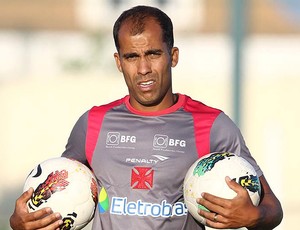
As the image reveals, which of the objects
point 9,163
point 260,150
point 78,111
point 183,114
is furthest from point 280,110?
point 183,114

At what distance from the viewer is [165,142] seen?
189 inches

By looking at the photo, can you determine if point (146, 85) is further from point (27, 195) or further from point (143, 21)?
point (27, 195)

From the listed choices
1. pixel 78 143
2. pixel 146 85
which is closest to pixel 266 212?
pixel 146 85

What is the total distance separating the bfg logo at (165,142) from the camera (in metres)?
4.78

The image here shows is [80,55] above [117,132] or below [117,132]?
below

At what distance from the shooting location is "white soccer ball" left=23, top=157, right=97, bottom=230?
14.9ft

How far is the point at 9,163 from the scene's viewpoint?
79.9 ft

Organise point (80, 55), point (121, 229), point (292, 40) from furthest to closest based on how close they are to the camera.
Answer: point (292, 40)
point (80, 55)
point (121, 229)

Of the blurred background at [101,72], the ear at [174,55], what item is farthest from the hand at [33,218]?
the blurred background at [101,72]

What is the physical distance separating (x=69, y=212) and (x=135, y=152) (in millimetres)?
491

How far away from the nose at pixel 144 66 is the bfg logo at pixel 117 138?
0.40 m

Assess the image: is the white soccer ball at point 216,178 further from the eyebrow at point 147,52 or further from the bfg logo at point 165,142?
the eyebrow at point 147,52

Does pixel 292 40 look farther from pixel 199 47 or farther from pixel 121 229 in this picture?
pixel 121 229

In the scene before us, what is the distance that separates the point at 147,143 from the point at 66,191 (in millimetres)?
521
